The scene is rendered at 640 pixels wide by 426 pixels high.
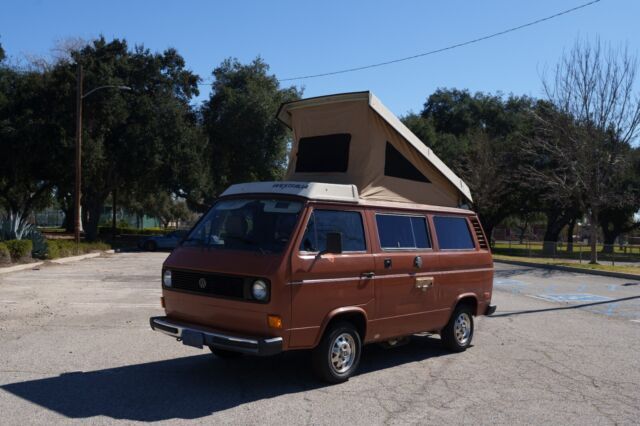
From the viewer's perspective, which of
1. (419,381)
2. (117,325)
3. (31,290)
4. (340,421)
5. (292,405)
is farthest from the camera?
(31,290)

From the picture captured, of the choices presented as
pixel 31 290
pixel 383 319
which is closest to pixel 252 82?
pixel 31 290

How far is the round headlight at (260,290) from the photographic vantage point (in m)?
6.02

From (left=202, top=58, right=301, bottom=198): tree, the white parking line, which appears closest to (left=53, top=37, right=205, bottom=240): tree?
(left=202, top=58, right=301, bottom=198): tree

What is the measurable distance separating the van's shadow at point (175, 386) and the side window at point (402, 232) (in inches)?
61.6

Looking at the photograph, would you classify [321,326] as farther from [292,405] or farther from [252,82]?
[252,82]

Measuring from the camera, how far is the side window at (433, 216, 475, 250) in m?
8.41

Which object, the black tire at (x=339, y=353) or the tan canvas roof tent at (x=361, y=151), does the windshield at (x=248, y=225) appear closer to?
the black tire at (x=339, y=353)

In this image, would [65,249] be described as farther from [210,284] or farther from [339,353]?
[339,353]

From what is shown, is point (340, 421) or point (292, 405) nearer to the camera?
point (340, 421)

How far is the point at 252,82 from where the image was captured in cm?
4466

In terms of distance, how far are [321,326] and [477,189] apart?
3744 cm

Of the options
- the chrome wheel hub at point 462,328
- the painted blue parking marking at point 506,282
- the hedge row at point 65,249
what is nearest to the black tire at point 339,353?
the chrome wheel hub at point 462,328

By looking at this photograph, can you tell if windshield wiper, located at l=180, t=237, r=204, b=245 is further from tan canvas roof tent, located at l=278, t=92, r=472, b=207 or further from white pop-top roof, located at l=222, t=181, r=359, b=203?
tan canvas roof tent, located at l=278, t=92, r=472, b=207

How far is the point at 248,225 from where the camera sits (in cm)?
673
